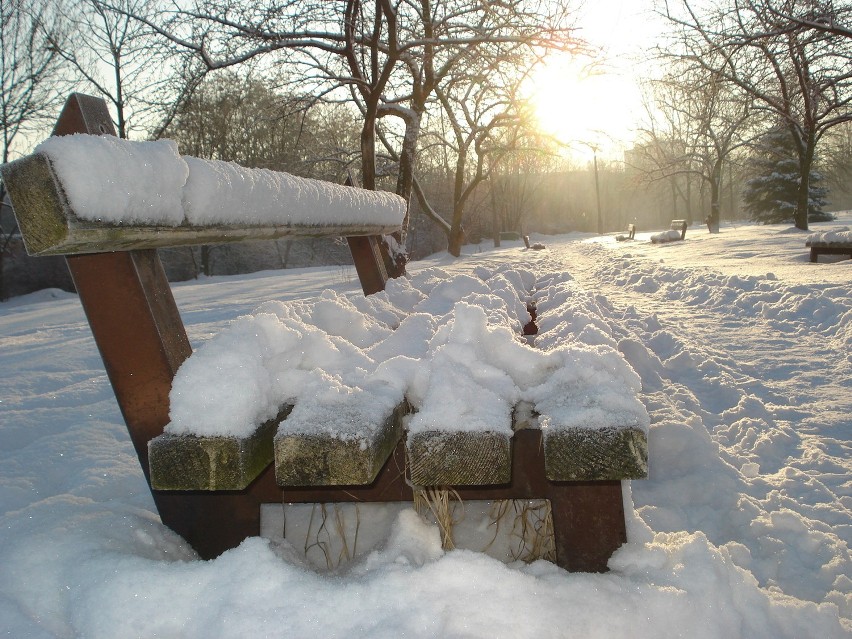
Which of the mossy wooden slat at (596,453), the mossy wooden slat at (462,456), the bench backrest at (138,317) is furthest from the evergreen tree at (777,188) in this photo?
the bench backrest at (138,317)

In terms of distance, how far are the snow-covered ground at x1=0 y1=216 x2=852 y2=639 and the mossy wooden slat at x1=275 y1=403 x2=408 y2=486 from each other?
9.2 inches

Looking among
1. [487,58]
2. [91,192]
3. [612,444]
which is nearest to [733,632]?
[612,444]

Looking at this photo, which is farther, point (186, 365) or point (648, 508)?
point (648, 508)

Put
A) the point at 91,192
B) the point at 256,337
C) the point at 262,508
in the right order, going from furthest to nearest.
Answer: the point at 262,508
the point at 256,337
the point at 91,192

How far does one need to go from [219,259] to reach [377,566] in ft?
80.1

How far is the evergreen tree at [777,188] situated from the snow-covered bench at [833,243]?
82.1 feet

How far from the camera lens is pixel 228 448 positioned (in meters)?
1.10

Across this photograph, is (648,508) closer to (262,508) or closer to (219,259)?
(262,508)

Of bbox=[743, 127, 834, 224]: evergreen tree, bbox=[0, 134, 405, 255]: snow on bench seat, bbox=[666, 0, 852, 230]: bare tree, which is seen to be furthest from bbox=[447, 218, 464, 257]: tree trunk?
bbox=[743, 127, 834, 224]: evergreen tree

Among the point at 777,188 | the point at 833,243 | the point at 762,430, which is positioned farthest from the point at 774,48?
the point at 777,188

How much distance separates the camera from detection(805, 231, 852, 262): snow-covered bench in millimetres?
8648

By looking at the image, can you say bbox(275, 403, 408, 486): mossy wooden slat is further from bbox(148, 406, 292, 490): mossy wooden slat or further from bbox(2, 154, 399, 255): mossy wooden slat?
bbox(2, 154, 399, 255): mossy wooden slat

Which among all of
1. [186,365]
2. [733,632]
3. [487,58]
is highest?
[487,58]

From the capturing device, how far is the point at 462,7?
29.7 ft
